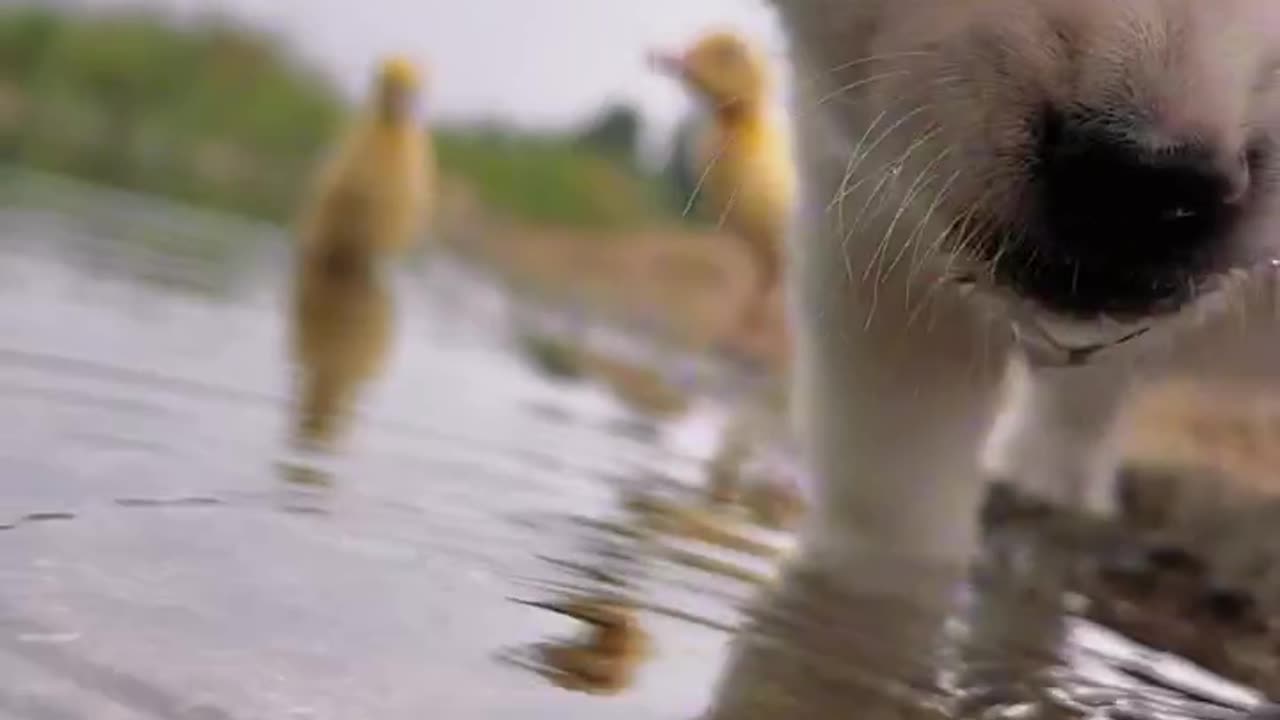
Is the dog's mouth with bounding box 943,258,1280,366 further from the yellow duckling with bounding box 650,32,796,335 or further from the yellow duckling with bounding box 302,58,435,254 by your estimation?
the yellow duckling with bounding box 302,58,435,254

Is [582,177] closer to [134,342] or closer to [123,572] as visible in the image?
[134,342]

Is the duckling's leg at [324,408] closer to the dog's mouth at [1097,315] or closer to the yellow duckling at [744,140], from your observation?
the dog's mouth at [1097,315]

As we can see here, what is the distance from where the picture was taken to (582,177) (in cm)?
408

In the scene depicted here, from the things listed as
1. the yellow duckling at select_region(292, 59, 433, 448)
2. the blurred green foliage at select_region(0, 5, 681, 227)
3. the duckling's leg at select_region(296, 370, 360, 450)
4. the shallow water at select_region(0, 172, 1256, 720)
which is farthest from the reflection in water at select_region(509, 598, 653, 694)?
the blurred green foliage at select_region(0, 5, 681, 227)

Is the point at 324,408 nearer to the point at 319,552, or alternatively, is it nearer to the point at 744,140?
the point at 319,552

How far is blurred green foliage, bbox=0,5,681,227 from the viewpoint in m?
4.31

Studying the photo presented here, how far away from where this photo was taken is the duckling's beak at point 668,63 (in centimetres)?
307

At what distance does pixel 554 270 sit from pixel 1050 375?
8.76ft

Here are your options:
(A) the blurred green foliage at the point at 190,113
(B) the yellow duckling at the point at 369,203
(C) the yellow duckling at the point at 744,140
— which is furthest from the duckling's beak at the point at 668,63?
(A) the blurred green foliage at the point at 190,113

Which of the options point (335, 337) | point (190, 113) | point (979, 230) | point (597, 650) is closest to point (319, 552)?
point (597, 650)

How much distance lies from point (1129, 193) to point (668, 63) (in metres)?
2.33

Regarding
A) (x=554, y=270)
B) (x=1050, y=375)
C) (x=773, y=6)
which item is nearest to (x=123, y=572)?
(x=773, y=6)

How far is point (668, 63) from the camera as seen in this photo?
308cm

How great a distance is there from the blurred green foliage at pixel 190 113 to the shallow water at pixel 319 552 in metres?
2.46
